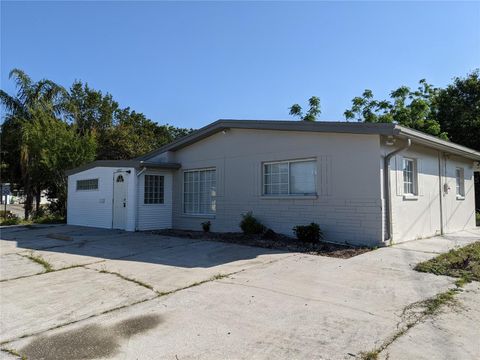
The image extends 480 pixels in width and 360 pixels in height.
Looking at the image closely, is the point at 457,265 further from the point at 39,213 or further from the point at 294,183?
the point at 39,213

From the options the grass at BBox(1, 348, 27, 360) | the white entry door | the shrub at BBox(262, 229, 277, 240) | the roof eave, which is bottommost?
the grass at BBox(1, 348, 27, 360)

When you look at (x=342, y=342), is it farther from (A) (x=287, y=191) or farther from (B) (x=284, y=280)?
(A) (x=287, y=191)

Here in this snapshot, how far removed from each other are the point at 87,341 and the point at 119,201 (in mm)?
11602

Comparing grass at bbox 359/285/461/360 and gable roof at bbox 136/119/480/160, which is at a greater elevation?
gable roof at bbox 136/119/480/160

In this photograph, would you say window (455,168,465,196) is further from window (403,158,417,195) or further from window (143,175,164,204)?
window (143,175,164,204)

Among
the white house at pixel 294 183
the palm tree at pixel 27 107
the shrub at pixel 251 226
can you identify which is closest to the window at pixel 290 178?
the white house at pixel 294 183

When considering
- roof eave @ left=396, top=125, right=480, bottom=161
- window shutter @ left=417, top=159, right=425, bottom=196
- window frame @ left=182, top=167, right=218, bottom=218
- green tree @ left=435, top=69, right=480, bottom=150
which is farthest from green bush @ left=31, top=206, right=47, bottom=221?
green tree @ left=435, top=69, right=480, bottom=150

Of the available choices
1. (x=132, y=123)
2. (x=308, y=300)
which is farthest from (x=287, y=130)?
(x=132, y=123)

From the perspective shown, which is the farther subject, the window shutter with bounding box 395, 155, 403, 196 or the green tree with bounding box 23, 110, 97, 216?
the green tree with bounding box 23, 110, 97, 216

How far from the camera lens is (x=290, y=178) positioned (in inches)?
462

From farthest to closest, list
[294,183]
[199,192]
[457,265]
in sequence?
→ [199,192], [294,183], [457,265]

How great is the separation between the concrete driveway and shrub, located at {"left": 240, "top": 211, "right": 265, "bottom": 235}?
8.76ft

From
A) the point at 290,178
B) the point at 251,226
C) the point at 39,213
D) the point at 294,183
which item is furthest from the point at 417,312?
the point at 39,213

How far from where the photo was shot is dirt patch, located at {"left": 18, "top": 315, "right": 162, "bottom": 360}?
154 inches
